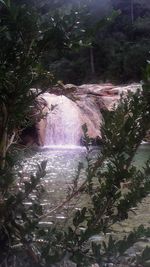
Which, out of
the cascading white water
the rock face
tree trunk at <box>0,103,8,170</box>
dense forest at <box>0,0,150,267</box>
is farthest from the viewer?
the cascading white water

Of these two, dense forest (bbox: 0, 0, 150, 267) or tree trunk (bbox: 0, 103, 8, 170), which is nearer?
dense forest (bbox: 0, 0, 150, 267)

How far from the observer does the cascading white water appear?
16500 mm

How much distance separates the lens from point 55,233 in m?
2.24

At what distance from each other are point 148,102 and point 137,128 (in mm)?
125

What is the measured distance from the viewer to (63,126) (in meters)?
17.2

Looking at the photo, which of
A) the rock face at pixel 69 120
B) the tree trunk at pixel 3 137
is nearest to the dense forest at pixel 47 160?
the tree trunk at pixel 3 137

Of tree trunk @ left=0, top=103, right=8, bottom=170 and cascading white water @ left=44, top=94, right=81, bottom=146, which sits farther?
cascading white water @ left=44, top=94, right=81, bottom=146

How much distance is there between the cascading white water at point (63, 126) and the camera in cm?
1650

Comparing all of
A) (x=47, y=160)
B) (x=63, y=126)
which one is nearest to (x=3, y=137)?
(x=47, y=160)

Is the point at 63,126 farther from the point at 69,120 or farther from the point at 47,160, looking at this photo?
the point at 47,160

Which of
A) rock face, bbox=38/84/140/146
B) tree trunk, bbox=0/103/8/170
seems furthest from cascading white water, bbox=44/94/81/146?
tree trunk, bbox=0/103/8/170

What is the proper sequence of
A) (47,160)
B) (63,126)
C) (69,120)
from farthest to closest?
(63,126) < (69,120) < (47,160)

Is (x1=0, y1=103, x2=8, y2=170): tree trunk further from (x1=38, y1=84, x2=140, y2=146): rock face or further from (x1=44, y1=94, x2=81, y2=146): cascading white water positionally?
(x1=44, y1=94, x2=81, y2=146): cascading white water

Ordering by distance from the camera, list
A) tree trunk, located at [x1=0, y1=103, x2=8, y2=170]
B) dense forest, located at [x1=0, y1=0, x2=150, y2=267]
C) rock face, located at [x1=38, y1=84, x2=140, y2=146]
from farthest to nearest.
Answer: rock face, located at [x1=38, y1=84, x2=140, y2=146] < tree trunk, located at [x1=0, y1=103, x2=8, y2=170] < dense forest, located at [x1=0, y1=0, x2=150, y2=267]
